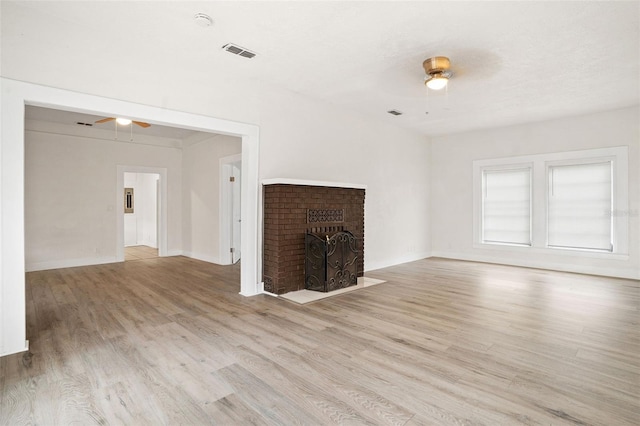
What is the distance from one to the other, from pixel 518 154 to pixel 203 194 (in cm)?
658

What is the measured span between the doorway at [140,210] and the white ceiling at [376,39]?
677 cm

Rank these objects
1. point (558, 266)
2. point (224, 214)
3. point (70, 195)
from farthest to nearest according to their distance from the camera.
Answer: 1. point (224, 214)
2. point (70, 195)
3. point (558, 266)

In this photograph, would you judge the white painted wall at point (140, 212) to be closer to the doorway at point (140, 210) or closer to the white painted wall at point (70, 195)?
the doorway at point (140, 210)

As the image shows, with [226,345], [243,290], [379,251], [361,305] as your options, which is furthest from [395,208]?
[226,345]

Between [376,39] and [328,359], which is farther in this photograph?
[376,39]

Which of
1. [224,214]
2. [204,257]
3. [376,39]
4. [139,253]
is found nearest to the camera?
[376,39]

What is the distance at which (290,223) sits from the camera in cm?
432

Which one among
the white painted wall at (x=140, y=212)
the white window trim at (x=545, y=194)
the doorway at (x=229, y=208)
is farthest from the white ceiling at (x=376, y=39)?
the white painted wall at (x=140, y=212)

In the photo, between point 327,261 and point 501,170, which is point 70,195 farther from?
point 501,170

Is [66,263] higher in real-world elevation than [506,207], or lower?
lower

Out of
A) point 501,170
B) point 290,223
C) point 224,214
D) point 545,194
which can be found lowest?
point 290,223

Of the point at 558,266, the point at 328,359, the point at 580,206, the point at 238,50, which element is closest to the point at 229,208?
the point at 238,50

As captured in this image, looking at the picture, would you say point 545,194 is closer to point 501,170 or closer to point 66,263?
point 501,170

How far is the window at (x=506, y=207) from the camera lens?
647 centimetres
